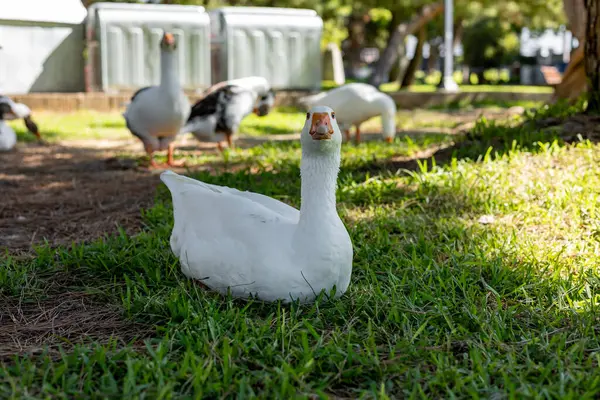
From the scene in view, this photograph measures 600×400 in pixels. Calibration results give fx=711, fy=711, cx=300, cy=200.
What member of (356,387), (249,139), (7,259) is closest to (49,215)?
(7,259)

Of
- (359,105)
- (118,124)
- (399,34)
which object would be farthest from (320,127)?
(399,34)

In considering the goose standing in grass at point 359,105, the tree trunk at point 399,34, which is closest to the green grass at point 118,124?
the goose standing in grass at point 359,105

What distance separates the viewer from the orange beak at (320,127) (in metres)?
2.73

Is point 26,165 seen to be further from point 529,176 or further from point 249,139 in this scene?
point 529,176

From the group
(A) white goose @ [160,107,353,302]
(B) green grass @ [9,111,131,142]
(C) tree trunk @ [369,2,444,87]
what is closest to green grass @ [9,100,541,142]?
(B) green grass @ [9,111,131,142]

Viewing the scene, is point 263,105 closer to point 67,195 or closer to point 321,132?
point 67,195

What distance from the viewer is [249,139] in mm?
9180

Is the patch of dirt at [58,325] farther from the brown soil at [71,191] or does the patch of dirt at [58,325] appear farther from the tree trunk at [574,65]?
the tree trunk at [574,65]

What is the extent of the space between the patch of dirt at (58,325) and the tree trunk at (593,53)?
4.67m

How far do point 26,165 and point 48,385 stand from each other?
218 inches

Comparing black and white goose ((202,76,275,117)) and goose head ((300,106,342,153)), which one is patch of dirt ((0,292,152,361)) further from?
black and white goose ((202,76,275,117))

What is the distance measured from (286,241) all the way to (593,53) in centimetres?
438

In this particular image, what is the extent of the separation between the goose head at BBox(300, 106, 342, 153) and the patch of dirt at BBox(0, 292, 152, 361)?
0.97 metres

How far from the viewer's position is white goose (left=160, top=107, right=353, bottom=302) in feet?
9.13
